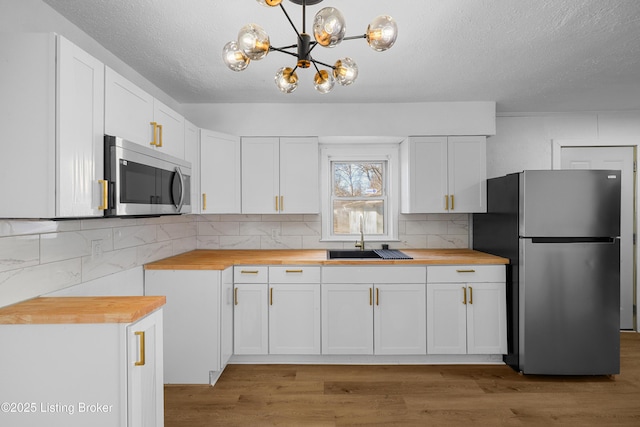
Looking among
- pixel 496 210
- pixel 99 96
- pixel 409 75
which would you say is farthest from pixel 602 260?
pixel 99 96

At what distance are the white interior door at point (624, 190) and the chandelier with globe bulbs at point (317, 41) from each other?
134 inches

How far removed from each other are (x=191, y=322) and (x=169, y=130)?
1.43 m

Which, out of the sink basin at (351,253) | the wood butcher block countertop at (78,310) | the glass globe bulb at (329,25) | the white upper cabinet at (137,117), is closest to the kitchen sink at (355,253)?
the sink basin at (351,253)

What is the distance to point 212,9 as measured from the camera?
6.39ft

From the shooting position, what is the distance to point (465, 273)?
3.14 metres

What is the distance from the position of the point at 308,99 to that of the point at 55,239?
2279 mm

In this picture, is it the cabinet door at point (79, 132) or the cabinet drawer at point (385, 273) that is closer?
the cabinet door at point (79, 132)

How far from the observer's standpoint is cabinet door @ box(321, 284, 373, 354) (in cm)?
315

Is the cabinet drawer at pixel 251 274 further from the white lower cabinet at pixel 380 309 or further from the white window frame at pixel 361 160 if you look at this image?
the white window frame at pixel 361 160

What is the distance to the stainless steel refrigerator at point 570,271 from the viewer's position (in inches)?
112

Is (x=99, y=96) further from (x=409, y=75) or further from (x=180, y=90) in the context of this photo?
(x=409, y=75)

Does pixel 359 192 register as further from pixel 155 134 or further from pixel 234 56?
pixel 234 56

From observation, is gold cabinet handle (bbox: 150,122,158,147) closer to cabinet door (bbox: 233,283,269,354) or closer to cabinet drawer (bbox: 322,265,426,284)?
cabinet door (bbox: 233,283,269,354)

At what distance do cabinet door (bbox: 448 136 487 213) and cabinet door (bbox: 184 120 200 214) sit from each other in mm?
2312
